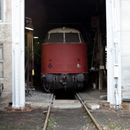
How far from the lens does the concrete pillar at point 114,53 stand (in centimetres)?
1466

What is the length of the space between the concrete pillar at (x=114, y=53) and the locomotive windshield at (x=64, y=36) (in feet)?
17.9

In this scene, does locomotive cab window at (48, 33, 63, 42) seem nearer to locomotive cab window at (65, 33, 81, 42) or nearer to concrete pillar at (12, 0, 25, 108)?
locomotive cab window at (65, 33, 81, 42)

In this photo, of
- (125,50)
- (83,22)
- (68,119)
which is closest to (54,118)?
(68,119)

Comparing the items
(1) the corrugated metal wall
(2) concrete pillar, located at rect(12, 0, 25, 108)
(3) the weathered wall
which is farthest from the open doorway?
(2) concrete pillar, located at rect(12, 0, 25, 108)

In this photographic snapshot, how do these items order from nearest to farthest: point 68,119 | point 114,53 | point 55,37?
point 68,119 < point 114,53 < point 55,37

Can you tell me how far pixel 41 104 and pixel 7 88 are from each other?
135 cm

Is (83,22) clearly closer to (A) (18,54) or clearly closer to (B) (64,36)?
(B) (64,36)

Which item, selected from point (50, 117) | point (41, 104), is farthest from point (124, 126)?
point (41, 104)

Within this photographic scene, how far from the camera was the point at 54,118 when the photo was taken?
12.5 metres

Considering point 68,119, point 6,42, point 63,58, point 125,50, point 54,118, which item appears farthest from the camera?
point 63,58

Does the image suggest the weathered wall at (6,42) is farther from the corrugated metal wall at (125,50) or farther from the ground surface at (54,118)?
the corrugated metal wall at (125,50)

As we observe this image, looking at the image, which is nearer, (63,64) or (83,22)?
(63,64)

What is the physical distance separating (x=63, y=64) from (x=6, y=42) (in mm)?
4721

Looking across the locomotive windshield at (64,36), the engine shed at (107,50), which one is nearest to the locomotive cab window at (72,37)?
the locomotive windshield at (64,36)
